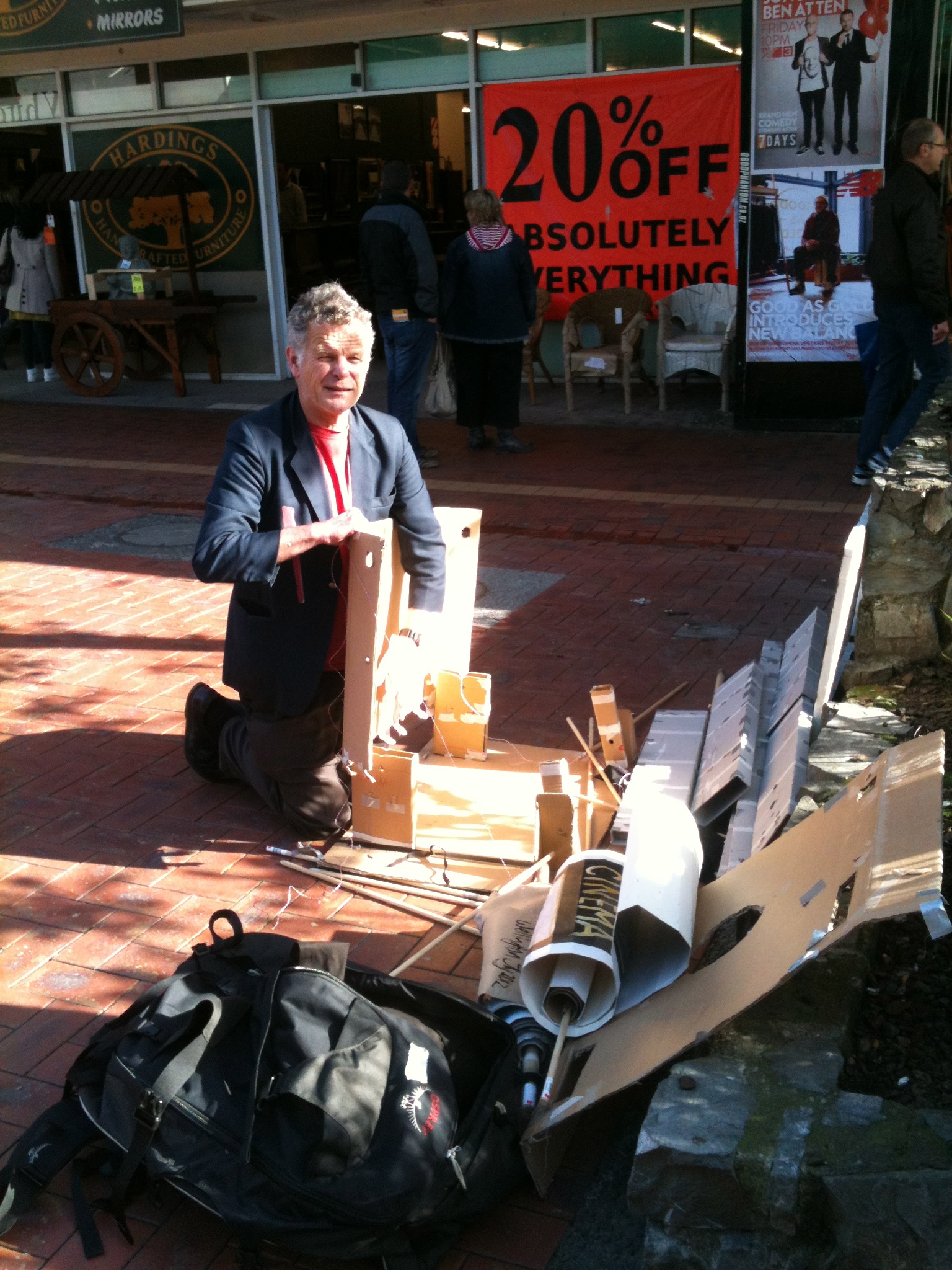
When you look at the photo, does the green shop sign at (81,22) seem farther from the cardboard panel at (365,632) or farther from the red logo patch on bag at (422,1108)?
the red logo patch on bag at (422,1108)

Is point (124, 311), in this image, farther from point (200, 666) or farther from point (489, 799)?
point (489, 799)

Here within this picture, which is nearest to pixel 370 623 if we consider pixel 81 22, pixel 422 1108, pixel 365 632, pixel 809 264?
pixel 365 632

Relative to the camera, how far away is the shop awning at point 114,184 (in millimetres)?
12641

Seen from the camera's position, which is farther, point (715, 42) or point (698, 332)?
point (698, 332)

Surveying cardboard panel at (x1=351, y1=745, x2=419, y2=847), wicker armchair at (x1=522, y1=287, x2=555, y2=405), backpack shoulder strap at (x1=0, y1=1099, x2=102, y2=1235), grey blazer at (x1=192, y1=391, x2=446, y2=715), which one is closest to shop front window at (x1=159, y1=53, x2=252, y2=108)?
wicker armchair at (x1=522, y1=287, x2=555, y2=405)

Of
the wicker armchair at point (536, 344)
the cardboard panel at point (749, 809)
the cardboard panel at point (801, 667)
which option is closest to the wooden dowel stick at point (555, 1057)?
the cardboard panel at point (749, 809)

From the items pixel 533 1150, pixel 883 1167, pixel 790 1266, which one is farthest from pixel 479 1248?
pixel 883 1167

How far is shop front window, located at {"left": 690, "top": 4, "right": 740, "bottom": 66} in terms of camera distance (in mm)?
10922

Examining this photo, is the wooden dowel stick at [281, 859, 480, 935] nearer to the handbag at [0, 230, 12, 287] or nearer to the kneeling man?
the kneeling man

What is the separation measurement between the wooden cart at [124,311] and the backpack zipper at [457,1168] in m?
11.2

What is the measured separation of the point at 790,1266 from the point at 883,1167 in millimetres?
Answer: 245

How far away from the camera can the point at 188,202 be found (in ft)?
44.8

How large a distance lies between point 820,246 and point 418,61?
4.78 metres

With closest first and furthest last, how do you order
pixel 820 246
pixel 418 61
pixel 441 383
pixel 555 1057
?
pixel 555 1057
pixel 820 246
pixel 441 383
pixel 418 61
